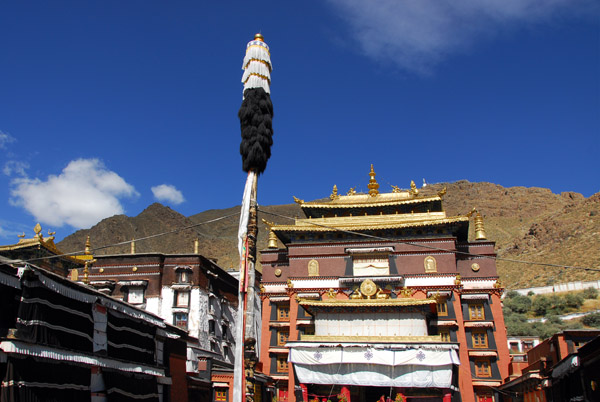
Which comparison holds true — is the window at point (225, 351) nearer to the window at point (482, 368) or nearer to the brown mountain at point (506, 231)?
the window at point (482, 368)

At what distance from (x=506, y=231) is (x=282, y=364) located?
421 feet

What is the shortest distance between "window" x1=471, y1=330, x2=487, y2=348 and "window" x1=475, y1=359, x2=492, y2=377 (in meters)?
1.02

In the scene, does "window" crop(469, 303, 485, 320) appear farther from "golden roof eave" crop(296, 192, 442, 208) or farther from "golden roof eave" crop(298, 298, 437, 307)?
"golden roof eave" crop(296, 192, 442, 208)

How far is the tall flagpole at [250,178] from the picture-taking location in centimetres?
1334

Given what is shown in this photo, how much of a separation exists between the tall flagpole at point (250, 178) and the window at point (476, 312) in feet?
75.7

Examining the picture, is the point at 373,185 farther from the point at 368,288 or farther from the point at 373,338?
the point at 373,338

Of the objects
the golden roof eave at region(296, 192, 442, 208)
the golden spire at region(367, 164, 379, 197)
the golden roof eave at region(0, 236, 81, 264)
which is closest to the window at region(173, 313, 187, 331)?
the golden roof eave at region(0, 236, 81, 264)

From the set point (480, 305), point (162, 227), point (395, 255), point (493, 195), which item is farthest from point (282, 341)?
point (493, 195)

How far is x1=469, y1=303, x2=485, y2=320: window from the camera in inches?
1364

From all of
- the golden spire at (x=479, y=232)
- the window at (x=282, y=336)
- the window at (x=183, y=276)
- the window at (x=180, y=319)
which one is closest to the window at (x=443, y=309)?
the golden spire at (x=479, y=232)

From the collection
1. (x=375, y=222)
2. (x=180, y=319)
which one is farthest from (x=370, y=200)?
(x=180, y=319)

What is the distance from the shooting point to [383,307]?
31078mm

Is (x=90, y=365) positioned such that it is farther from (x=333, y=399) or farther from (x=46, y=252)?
(x=46, y=252)

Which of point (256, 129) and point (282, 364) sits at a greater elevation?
point (256, 129)
